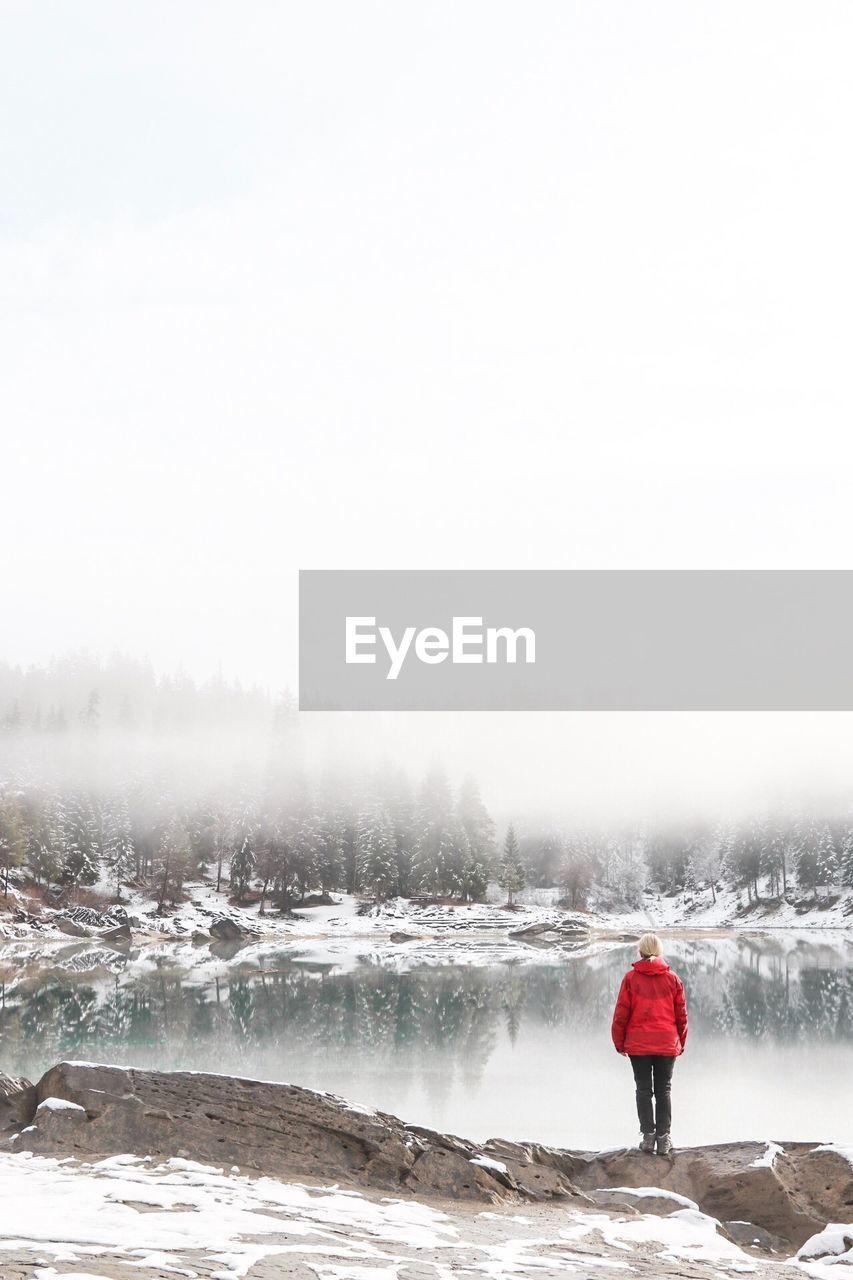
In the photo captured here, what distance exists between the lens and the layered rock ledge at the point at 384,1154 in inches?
385

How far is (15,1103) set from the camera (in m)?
11.4

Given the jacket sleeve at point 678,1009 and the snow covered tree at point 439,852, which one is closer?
the jacket sleeve at point 678,1009

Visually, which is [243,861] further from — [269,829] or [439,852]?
[439,852]

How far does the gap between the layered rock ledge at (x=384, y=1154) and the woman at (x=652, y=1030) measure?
0.37 meters

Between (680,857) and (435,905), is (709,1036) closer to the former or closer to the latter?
(435,905)

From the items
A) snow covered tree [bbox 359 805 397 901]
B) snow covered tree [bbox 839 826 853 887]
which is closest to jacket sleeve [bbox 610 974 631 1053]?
snow covered tree [bbox 359 805 397 901]

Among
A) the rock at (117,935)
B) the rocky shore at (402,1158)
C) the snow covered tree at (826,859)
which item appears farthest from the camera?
the snow covered tree at (826,859)

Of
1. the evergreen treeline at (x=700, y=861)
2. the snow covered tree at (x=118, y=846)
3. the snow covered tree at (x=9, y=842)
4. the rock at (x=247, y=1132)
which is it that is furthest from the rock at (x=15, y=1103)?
the evergreen treeline at (x=700, y=861)

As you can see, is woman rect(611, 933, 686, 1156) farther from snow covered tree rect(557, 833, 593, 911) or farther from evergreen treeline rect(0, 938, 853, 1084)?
snow covered tree rect(557, 833, 593, 911)

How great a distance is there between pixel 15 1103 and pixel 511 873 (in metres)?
87.6

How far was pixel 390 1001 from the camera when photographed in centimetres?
3956

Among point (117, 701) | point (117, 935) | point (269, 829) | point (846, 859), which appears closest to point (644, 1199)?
point (117, 935)

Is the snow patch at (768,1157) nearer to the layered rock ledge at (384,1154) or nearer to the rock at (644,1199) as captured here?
the layered rock ledge at (384,1154)

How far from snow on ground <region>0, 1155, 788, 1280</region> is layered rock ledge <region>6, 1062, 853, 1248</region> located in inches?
20.2
